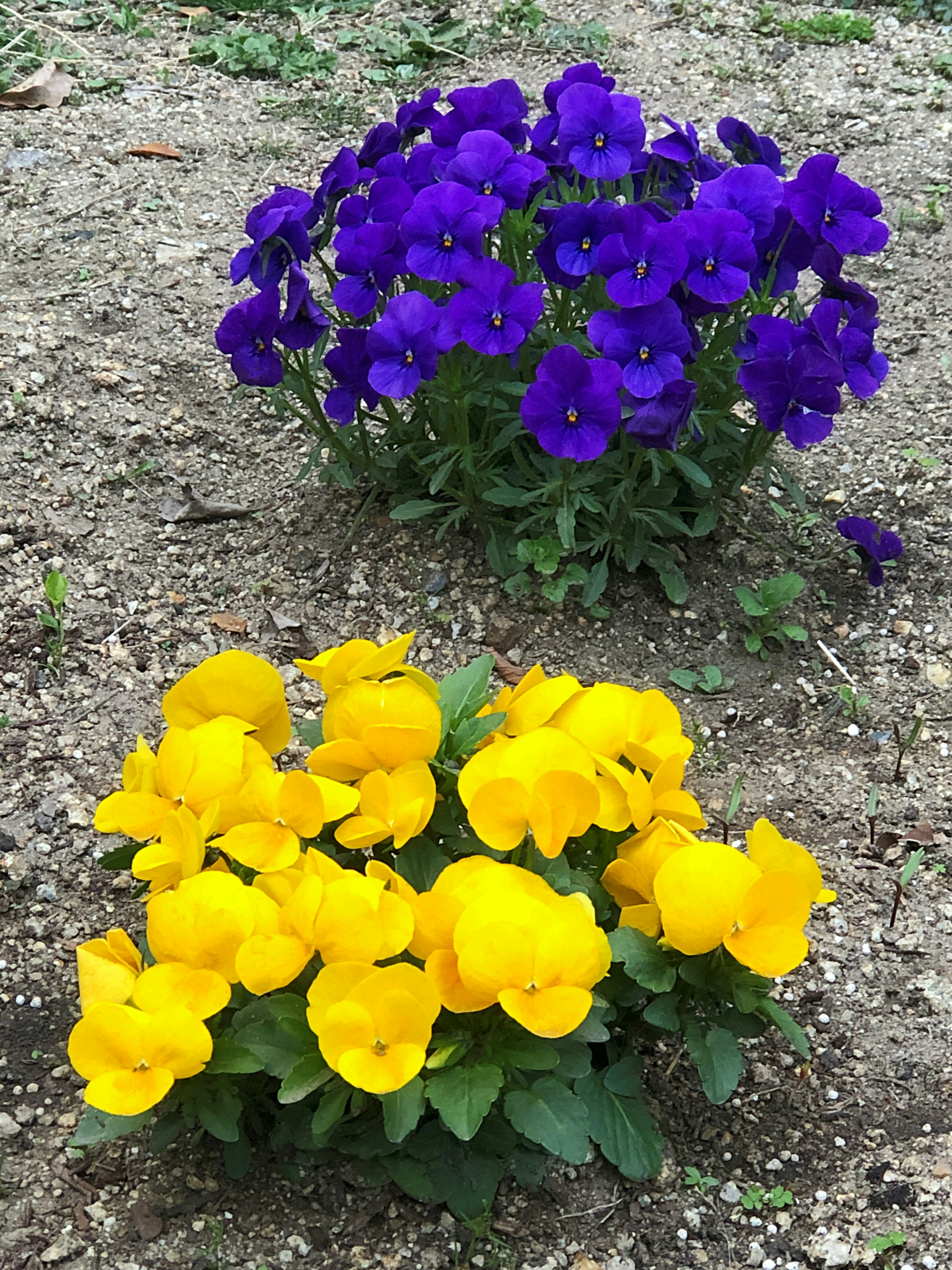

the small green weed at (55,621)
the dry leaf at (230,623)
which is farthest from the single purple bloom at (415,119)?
the small green weed at (55,621)

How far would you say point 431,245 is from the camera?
2383mm

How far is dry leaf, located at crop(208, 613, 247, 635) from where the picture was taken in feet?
9.01

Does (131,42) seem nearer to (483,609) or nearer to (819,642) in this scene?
(483,609)

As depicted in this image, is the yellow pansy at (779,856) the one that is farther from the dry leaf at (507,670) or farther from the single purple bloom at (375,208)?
the single purple bloom at (375,208)

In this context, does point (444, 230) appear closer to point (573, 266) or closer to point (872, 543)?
point (573, 266)

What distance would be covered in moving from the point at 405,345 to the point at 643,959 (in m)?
1.24

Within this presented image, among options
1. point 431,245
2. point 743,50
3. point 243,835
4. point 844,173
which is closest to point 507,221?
point 431,245

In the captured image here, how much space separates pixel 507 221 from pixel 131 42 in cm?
295

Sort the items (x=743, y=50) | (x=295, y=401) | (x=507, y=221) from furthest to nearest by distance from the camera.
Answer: (x=743, y=50) → (x=295, y=401) → (x=507, y=221)

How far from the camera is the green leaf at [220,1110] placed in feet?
5.15

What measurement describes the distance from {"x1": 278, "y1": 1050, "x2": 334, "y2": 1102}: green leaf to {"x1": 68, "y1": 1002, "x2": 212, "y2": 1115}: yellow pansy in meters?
0.10

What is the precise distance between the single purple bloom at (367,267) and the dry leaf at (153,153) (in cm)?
202

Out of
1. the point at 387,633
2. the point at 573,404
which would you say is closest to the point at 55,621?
the point at 387,633

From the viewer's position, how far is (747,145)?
2.66m
